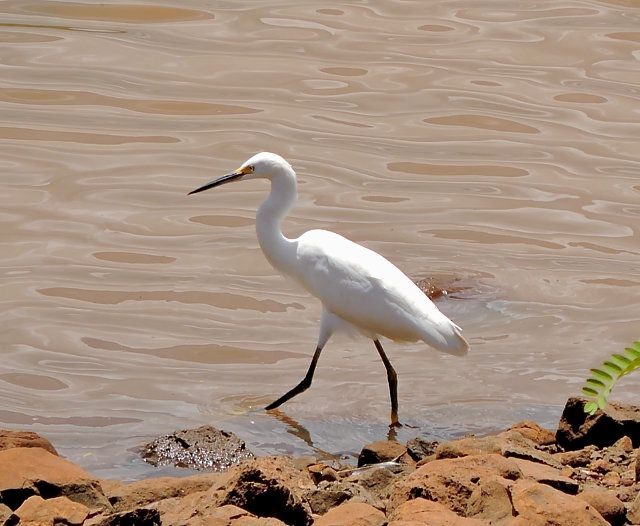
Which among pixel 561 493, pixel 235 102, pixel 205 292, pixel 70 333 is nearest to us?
pixel 561 493

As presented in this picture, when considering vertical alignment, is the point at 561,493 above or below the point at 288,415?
above

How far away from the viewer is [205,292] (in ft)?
30.8

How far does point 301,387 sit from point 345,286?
2.04ft

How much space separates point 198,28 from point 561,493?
37.7 feet

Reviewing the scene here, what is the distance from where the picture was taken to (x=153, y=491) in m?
5.03

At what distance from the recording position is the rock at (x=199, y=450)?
649cm

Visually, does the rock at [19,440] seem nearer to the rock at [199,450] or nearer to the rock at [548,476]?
the rock at [199,450]

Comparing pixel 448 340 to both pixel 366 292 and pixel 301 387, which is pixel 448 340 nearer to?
pixel 366 292

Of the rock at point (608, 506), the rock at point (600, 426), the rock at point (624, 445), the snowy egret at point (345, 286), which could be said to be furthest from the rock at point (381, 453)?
the rock at point (608, 506)

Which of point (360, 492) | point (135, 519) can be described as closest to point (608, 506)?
point (360, 492)

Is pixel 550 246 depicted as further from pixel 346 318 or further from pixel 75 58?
pixel 75 58

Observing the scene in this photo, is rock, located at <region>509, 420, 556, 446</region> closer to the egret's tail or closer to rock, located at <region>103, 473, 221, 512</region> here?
the egret's tail

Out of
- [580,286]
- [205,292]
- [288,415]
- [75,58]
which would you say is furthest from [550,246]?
[75,58]

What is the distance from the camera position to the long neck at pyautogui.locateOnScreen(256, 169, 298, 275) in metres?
8.05
